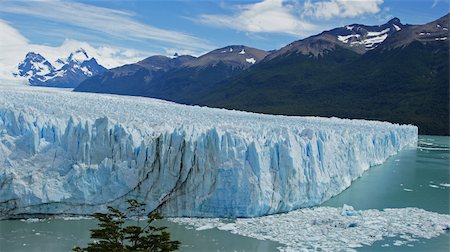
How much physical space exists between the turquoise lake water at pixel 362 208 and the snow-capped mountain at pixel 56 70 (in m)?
151

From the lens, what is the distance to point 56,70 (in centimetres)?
17800

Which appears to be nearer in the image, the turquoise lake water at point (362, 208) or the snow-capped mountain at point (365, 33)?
the turquoise lake water at point (362, 208)

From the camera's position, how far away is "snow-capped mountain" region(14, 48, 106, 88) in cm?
16250

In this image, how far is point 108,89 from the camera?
113312mm

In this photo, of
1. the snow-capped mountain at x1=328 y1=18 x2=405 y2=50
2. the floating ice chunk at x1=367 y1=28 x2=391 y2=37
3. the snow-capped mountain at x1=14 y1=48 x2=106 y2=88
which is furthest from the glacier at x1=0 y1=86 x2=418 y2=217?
the snow-capped mountain at x1=14 y1=48 x2=106 y2=88

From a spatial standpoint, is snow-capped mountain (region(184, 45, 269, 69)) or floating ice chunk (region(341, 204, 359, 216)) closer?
floating ice chunk (region(341, 204, 359, 216))

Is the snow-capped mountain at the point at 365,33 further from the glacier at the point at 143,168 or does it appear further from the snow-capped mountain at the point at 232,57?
the glacier at the point at 143,168

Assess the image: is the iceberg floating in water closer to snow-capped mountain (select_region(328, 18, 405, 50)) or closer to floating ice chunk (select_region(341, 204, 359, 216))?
floating ice chunk (select_region(341, 204, 359, 216))

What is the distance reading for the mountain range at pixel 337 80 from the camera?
57.2m

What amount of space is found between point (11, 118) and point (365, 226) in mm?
9642

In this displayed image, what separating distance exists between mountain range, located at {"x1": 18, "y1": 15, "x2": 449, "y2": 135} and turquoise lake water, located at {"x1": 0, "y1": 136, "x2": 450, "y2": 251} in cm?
2955

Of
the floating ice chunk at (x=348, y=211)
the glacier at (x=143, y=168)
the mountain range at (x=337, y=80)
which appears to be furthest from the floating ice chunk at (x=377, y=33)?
the floating ice chunk at (x=348, y=211)

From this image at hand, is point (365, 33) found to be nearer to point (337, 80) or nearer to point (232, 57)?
point (232, 57)

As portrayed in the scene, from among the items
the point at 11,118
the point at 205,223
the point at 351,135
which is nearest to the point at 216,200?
the point at 205,223
